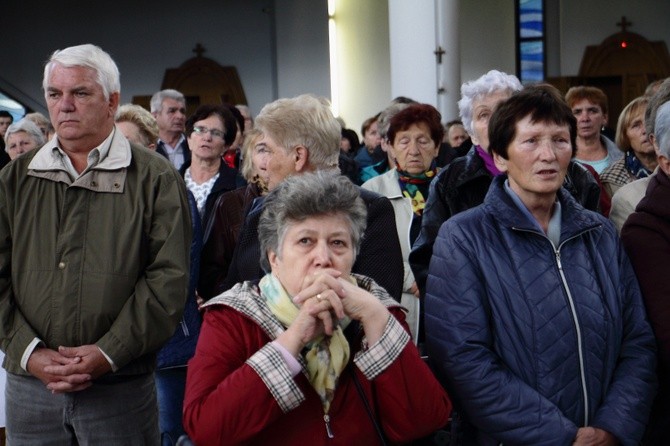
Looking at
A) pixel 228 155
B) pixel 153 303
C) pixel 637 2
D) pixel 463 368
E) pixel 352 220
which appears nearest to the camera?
pixel 352 220

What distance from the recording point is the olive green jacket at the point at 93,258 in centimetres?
337

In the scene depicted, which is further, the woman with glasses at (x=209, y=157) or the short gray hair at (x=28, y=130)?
the short gray hair at (x=28, y=130)

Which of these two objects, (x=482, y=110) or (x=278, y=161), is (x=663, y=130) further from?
(x=278, y=161)

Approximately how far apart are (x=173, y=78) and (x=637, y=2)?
8318 mm

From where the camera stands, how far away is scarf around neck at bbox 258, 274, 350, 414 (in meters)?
2.67

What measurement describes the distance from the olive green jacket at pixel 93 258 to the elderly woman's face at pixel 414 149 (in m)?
1.72

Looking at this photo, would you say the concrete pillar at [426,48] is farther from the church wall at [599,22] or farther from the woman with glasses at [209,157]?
the church wall at [599,22]

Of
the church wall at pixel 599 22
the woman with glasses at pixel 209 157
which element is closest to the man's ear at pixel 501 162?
the woman with glasses at pixel 209 157

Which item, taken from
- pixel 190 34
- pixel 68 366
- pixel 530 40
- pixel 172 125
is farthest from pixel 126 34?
pixel 68 366

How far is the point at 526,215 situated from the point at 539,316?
0.33 metres

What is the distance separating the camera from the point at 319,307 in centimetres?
258

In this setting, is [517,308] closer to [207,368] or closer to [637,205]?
[637,205]

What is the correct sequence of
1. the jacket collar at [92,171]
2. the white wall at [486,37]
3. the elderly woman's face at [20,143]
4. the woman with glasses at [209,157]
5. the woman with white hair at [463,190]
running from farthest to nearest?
the white wall at [486,37]
the elderly woman's face at [20,143]
the woman with glasses at [209,157]
the woman with white hair at [463,190]
the jacket collar at [92,171]

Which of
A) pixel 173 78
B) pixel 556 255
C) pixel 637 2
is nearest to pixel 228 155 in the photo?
pixel 556 255
